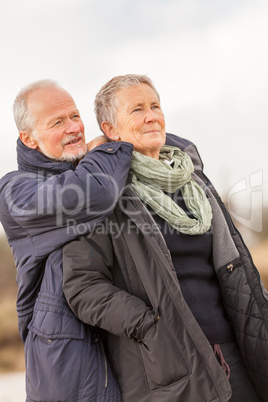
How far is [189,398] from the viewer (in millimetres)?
1511

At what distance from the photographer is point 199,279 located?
1777 mm

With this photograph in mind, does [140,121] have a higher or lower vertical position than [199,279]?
higher

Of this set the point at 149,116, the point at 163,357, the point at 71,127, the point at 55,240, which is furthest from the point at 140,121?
the point at 163,357

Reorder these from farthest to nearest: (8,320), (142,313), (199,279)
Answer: (8,320) → (199,279) → (142,313)

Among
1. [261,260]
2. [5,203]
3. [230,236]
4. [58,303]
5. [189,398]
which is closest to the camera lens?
[189,398]

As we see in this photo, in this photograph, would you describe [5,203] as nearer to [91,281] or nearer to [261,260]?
[91,281]

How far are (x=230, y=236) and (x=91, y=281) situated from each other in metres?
0.57

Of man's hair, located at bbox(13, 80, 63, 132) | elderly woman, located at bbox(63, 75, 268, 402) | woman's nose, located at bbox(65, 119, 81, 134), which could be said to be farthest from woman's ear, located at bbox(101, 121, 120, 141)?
man's hair, located at bbox(13, 80, 63, 132)

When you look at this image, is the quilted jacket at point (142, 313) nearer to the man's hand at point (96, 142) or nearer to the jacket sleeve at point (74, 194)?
the jacket sleeve at point (74, 194)

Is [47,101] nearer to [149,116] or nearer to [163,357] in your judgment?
[149,116]

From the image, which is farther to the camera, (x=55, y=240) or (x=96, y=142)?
(x=96, y=142)

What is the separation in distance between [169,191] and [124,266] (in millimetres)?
325

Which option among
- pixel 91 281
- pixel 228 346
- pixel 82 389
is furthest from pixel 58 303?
pixel 228 346

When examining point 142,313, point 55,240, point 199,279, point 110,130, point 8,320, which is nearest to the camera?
point 142,313
